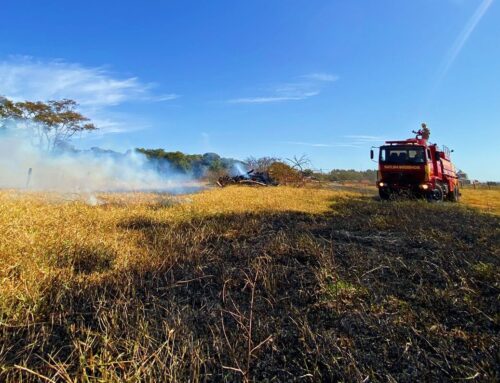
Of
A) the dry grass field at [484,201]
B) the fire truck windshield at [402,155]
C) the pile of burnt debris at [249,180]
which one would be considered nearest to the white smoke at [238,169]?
the pile of burnt debris at [249,180]

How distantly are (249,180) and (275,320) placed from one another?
68.9 ft

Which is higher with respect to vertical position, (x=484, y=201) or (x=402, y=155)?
(x=402, y=155)

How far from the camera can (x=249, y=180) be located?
24156mm

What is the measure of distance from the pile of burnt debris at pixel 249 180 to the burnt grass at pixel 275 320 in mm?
18338

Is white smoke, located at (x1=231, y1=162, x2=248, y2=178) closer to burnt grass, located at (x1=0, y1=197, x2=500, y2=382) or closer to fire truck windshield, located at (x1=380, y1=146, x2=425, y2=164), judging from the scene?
fire truck windshield, located at (x1=380, y1=146, x2=425, y2=164)

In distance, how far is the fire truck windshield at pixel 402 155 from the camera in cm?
1662

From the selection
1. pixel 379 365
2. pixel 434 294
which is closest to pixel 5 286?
pixel 379 365

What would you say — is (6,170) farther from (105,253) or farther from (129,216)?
(105,253)

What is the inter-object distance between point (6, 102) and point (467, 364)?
38.8m

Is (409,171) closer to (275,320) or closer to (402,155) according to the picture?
(402,155)

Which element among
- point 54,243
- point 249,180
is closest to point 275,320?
point 54,243

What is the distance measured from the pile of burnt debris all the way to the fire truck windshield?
28.9ft

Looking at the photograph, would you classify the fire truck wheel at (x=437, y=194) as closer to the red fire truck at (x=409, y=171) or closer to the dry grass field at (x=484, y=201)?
the red fire truck at (x=409, y=171)

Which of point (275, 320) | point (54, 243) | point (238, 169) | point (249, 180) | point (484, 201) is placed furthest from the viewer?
point (238, 169)
